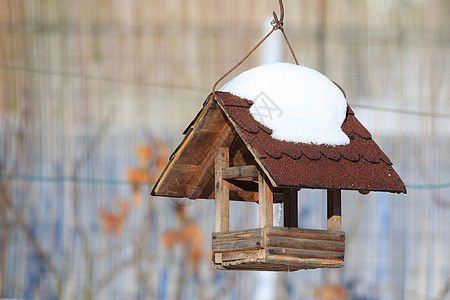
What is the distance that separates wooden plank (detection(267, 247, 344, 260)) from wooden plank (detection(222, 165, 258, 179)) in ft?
1.07

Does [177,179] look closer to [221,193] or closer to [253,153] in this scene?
[221,193]

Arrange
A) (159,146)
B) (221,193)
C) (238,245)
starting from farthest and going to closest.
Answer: (159,146), (221,193), (238,245)

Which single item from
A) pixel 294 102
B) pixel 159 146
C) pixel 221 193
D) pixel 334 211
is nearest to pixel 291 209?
pixel 334 211

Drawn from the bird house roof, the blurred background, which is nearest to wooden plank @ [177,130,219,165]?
the bird house roof

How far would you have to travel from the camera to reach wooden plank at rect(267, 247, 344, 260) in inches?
155

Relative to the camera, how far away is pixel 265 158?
3.82 meters

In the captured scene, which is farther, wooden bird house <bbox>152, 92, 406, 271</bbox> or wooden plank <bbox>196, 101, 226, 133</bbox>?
wooden plank <bbox>196, 101, 226, 133</bbox>

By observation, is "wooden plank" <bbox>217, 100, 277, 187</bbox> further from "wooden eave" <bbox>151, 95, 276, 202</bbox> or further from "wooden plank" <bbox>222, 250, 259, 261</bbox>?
"wooden plank" <bbox>222, 250, 259, 261</bbox>

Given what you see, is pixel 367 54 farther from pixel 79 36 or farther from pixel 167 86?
pixel 79 36

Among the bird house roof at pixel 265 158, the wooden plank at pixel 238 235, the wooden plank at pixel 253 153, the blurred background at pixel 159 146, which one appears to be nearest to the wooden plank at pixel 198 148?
the bird house roof at pixel 265 158

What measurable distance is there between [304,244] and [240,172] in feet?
1.32

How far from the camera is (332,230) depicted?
417cm

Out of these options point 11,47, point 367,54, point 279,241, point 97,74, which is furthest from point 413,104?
point 279,241

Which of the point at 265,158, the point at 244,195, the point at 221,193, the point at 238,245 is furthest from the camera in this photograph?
the point at 244,195
